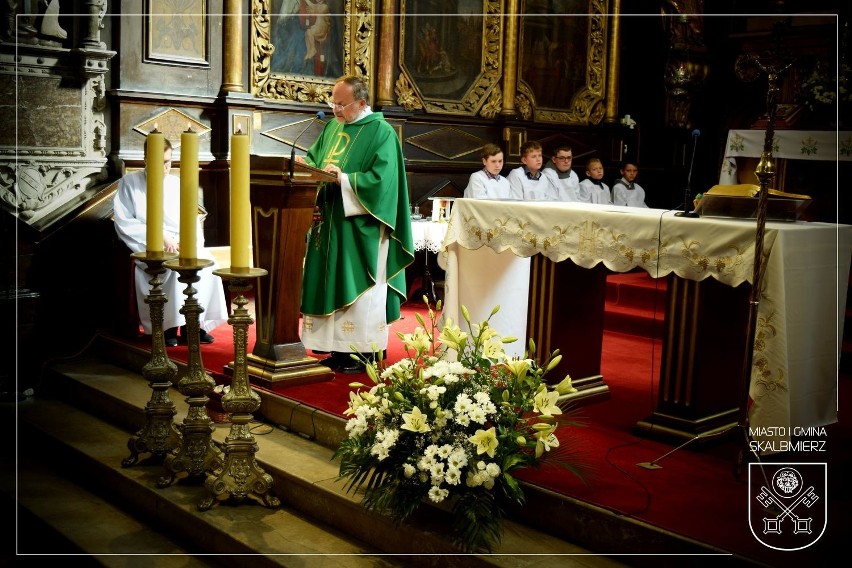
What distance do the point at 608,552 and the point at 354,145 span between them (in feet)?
9.36

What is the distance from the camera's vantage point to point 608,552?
3227 millimetres

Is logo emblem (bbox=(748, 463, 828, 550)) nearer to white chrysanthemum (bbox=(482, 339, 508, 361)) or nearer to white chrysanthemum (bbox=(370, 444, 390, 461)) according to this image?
white chrysanthemum (bbox=(482, 339, 508, 361))

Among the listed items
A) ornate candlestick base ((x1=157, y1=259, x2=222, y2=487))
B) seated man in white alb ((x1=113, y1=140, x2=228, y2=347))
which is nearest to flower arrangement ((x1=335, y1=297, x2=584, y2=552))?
ornate candlestick base ((x1=157, y1=259, x2=222, y2=487))

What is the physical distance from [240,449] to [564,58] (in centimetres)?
746

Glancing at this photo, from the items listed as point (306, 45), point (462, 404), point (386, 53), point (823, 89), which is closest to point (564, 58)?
point (386, 53)

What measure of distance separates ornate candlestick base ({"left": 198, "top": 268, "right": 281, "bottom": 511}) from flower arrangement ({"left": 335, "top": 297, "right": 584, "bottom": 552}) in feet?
1.56

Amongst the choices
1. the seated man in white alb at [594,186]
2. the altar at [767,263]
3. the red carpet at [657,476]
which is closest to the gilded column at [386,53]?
the seated man in white alb at [594,186]

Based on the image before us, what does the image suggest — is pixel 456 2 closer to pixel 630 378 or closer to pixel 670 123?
pixel 670 123

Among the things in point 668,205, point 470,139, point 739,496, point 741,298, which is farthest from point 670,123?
point 739,496

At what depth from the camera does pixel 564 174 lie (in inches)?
382

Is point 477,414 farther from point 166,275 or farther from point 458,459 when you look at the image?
point 166,275

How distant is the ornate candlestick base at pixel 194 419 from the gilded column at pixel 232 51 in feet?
12.8

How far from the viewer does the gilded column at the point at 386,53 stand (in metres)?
8.59

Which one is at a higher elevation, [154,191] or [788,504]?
[154,191]
